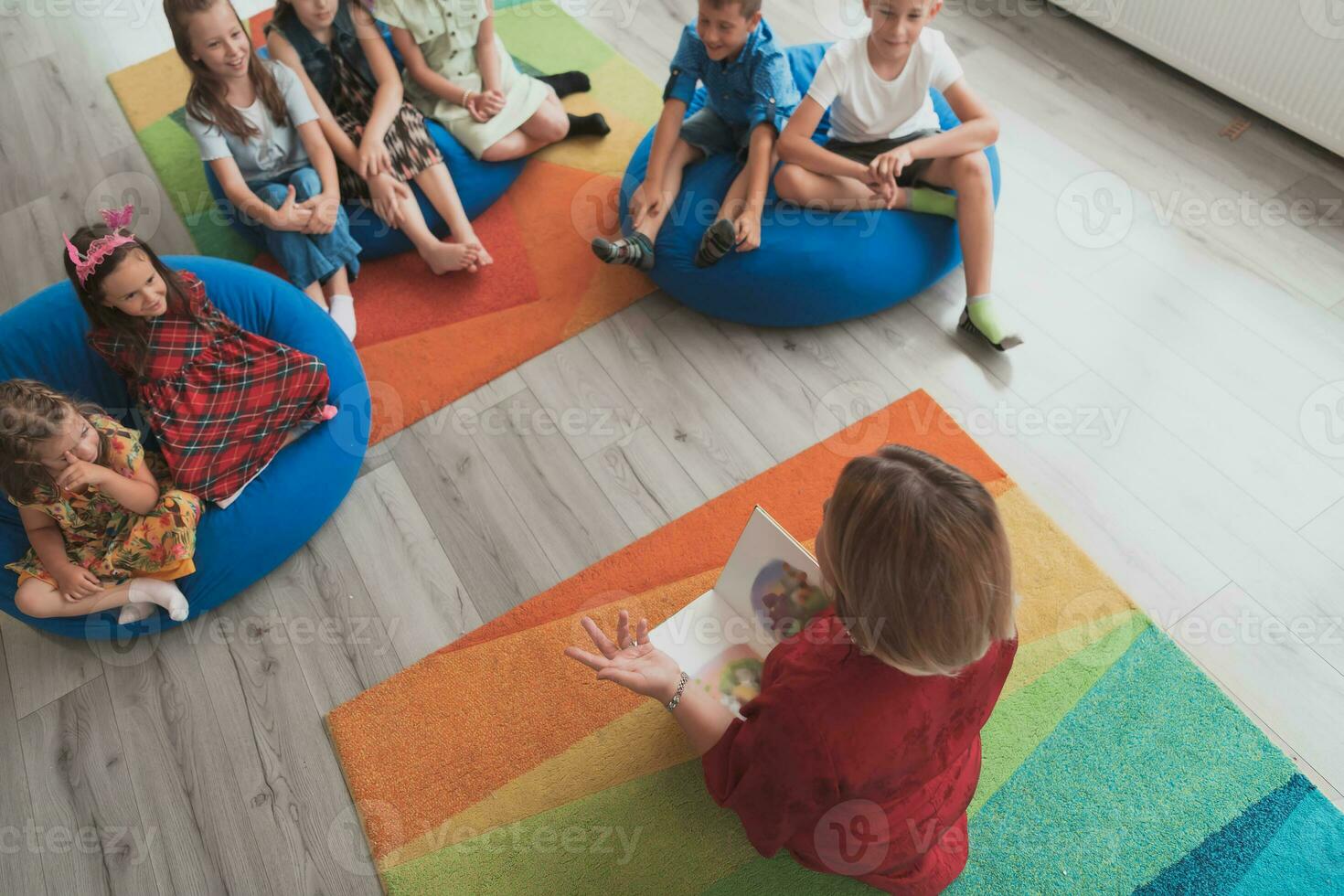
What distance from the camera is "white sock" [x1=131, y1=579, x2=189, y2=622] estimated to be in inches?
73.2

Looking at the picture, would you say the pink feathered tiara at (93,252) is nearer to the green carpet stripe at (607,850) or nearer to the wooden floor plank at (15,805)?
the wooden floor plank at (15,805)

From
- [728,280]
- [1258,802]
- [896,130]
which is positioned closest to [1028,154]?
[896,130]

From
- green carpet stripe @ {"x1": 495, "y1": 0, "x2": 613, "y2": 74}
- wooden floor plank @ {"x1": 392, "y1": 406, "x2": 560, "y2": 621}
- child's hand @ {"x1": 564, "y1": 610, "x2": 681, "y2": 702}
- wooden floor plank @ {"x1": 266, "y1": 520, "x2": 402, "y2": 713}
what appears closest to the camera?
child's hand @ {"x1": 564, "y1": 610, "x2": 681, "y2": 702}

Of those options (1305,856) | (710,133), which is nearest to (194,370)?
(710,133)

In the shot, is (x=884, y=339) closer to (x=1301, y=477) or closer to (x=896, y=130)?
(x=896, y=130)

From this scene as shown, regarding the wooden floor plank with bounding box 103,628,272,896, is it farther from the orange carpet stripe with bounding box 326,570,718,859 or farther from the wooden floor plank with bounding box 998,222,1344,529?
the wooden floor plank with bounding box 998,222,1344,529

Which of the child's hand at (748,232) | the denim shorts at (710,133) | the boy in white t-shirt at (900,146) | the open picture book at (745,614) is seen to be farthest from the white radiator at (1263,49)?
the open picture book at (745,614)

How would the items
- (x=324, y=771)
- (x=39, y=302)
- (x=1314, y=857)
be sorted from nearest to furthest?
(x=1314, y=857) < (x=324, y=771) < (x=39, y=302)

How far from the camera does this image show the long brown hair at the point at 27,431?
162 centimetres

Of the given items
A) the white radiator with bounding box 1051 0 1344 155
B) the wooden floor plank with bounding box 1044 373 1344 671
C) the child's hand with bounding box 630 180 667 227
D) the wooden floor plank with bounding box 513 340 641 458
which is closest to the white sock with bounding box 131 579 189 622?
the wooden floor plank with bounding box 513 340 641 458

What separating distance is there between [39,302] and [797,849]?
202cm

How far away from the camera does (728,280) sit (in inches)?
90.3

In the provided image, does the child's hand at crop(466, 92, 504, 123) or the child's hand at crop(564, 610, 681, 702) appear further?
the child's hand at crop(466, 92, 504, 123)

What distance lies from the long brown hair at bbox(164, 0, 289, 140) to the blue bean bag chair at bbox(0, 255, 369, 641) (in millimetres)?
403
